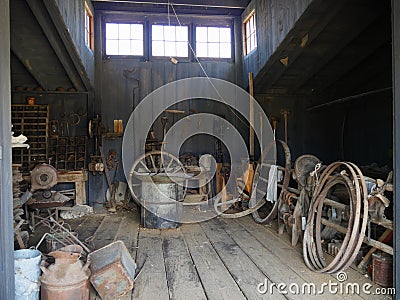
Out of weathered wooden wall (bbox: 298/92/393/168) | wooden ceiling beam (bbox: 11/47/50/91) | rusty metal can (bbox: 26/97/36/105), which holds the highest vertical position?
wooden ceiling beam (bbox: 11/47/50/91)

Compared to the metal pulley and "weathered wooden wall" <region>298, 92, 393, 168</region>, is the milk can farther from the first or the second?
"weathered wooden wall" <region>298, 92, 393, 168</region>

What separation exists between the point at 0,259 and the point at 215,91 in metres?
5.64

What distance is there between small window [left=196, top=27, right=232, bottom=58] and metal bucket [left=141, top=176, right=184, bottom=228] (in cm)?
339

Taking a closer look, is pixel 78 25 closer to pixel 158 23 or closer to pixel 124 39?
pixel 124 39

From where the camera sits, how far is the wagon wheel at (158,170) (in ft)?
16.5

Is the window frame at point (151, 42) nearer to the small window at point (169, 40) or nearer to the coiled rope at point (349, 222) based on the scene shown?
the small window at point (169, 40)

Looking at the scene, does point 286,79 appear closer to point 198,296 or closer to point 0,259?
point 198,296

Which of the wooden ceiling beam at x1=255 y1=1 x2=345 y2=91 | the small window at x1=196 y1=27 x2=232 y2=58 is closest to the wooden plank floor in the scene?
the wooden ceiling beam at x1=255 y1=1 x2=345 y2=91

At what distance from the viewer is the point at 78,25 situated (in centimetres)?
545

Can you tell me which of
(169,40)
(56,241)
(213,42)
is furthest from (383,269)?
(169,40)

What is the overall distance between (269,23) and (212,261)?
3.81 metres

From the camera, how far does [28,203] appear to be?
4.86 metres

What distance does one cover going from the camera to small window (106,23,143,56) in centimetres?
709

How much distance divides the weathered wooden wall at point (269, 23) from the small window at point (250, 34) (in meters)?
0.10
